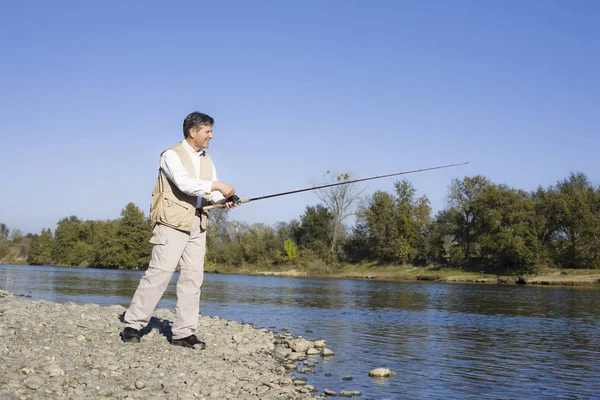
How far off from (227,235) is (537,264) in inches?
1512

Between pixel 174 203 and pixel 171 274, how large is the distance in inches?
27.8

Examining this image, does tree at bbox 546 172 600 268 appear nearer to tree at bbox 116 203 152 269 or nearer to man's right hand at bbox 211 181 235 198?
tree at bbox 116 203 152 269

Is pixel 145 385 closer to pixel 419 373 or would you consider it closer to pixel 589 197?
pixel 419 373

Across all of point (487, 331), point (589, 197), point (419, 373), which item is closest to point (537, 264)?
point (589, 197)

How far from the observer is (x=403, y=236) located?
2282 inches

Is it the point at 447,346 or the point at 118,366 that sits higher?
the point at 118,366

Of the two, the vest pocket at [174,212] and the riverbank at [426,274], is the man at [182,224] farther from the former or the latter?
the riverbank at [426,274]

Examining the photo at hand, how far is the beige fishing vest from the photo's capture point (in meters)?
5.64

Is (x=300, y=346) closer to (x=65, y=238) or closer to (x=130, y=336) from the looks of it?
(x=130, y=336)

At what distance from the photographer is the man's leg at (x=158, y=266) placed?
18.5 feet

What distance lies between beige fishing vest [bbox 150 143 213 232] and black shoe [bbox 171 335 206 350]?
1249 millimetres

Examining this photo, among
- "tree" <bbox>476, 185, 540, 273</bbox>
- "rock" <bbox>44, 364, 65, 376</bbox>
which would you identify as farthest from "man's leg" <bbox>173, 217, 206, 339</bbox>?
Answer: "tree" <bbox>476, 185, 540, 273</bbox>

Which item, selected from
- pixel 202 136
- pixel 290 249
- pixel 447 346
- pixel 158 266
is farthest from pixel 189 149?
pixel 290 249

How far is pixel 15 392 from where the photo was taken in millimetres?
3912
